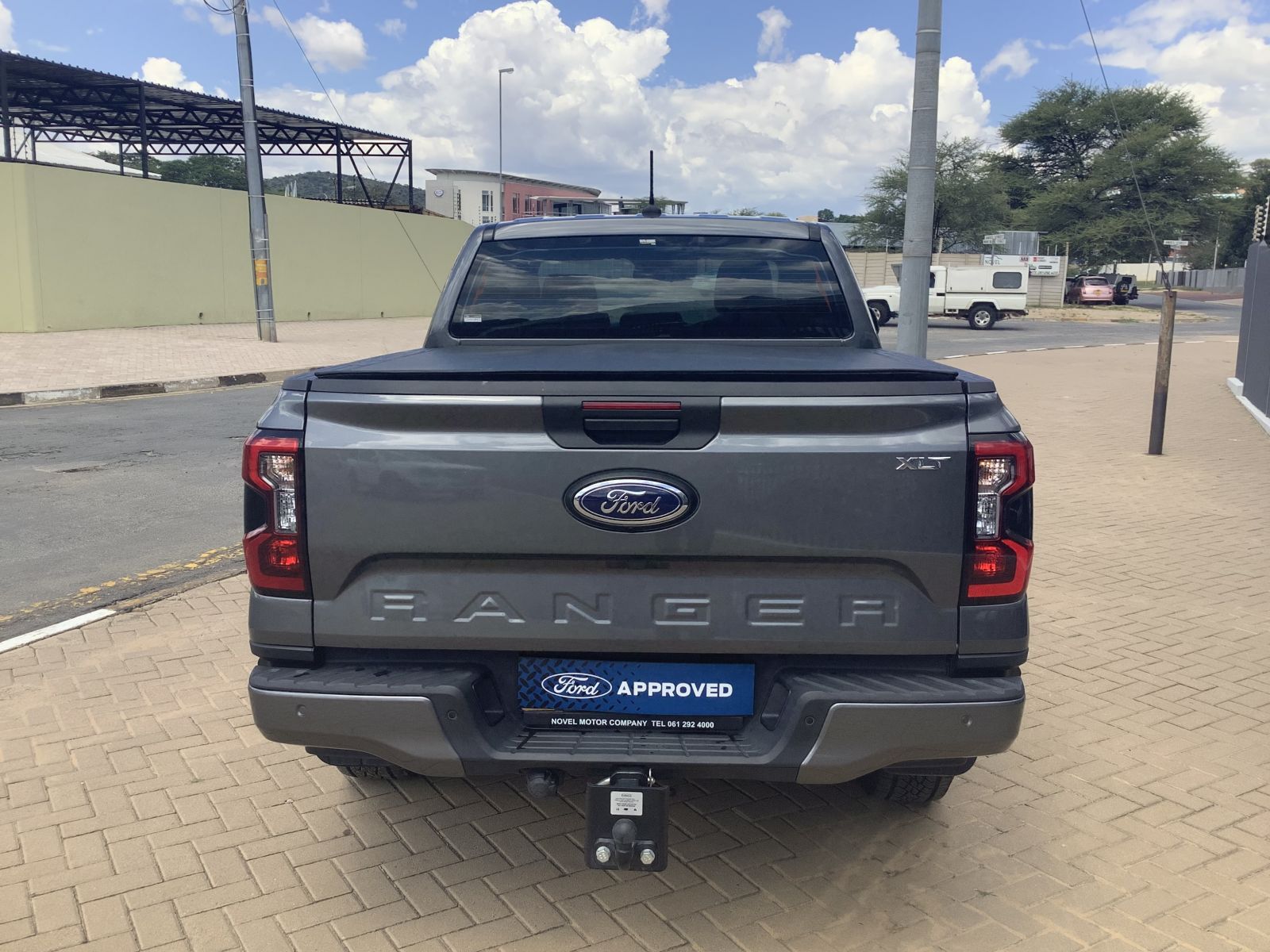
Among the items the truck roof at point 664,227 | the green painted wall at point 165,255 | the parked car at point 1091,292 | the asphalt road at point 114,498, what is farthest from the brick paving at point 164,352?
the parked car at point 1091,292

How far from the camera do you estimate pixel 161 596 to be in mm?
5906

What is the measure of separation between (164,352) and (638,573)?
61.8 feet

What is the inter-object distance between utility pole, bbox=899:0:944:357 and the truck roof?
422 cm

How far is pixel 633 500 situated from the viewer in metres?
2.60

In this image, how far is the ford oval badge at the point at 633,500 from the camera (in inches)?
102

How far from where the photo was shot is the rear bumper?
8.57 ft

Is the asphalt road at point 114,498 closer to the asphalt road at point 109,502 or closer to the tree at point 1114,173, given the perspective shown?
the asphalt road at point 109,502

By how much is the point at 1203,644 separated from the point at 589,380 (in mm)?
3989

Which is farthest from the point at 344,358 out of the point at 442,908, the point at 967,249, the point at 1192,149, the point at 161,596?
the point at 1192,149

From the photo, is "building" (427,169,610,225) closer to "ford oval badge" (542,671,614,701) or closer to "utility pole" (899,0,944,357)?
"utility pole" (899,0,944,357)

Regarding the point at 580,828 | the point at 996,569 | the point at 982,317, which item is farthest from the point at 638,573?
the point at 982,317

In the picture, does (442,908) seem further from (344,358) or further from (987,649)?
(344,358)

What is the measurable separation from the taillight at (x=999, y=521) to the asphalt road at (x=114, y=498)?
467cm

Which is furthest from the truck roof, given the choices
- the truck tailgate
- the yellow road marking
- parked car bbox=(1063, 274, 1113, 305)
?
parked car bbox=(1063, 274, 1113, 305)
